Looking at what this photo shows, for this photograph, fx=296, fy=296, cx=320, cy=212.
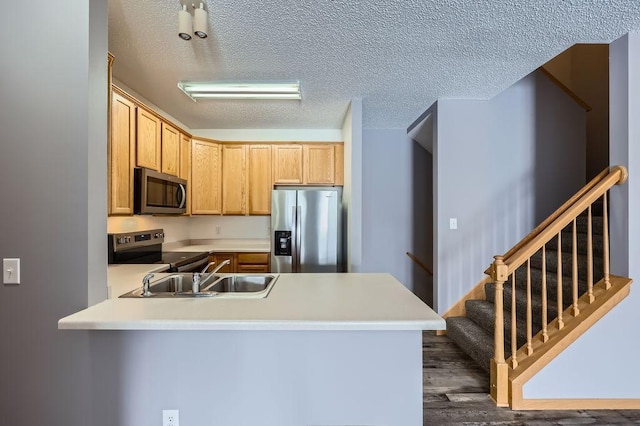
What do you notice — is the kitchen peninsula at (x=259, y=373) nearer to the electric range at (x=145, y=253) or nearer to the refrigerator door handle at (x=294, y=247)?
the electric range at (x=145, y=253)

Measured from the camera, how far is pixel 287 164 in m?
3.96

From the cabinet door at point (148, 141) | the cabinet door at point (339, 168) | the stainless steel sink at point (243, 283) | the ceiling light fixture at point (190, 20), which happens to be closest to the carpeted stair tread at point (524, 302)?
the stainless steel sink at point (243, 283)

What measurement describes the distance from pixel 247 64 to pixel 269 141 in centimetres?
166

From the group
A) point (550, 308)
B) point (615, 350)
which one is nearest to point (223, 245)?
point (550, 308)

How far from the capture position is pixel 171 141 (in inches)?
127

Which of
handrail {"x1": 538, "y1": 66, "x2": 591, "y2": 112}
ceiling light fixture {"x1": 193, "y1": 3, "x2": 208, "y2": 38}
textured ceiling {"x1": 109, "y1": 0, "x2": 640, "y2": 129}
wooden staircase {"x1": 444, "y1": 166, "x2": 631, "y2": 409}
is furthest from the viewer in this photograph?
handrail {"x1": 538, "y1": 66, "x2": 591, "y2": 112}

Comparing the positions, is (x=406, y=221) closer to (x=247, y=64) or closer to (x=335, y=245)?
(x=335, y=245)

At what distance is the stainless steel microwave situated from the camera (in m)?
2.52

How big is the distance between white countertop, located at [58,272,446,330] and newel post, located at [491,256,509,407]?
0.88m

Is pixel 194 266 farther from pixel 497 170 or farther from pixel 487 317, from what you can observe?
pixel 497 170

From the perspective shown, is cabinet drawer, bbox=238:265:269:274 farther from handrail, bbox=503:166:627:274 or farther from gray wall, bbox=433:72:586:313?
handrail, bbox=503:166:627:274

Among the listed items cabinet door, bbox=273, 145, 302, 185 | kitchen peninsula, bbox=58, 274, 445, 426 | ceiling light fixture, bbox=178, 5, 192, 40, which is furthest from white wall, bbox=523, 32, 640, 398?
cabinet door, bbox=273, 145, 302, 185

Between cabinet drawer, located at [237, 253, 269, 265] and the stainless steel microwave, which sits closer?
the stainless steel microwave

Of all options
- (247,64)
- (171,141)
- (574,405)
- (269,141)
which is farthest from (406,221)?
(171,141)
